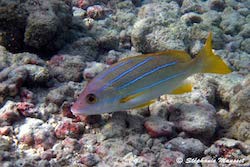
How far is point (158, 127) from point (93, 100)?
2.81 feet

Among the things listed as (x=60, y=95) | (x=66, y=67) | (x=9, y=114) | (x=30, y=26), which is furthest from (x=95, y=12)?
(x=9, y=114)

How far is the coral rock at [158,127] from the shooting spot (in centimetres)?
316

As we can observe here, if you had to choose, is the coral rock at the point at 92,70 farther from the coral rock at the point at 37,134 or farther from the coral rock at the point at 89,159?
the coral rock at the point at 89,159

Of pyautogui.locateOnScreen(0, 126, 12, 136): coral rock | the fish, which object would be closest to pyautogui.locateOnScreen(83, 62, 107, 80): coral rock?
the fish

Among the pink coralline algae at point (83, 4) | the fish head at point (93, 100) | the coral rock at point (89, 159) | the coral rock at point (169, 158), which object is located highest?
the pink coralline algae at point (83, 4)

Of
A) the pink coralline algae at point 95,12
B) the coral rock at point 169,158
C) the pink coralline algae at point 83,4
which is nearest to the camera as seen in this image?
the coral rock at point 169,158

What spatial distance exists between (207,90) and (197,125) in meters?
0.85

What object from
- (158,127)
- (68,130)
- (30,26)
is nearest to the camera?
(68,130)

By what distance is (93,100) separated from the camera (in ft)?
9.08

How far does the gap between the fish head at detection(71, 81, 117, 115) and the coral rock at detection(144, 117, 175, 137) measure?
0.63 m

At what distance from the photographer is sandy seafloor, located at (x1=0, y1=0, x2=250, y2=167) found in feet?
9.59

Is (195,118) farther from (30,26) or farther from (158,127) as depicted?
(30,26)

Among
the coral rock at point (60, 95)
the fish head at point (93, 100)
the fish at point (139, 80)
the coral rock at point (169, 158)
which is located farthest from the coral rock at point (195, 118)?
the coral rock at point (60, 95)

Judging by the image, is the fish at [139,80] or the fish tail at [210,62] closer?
the fish at [139,80]
